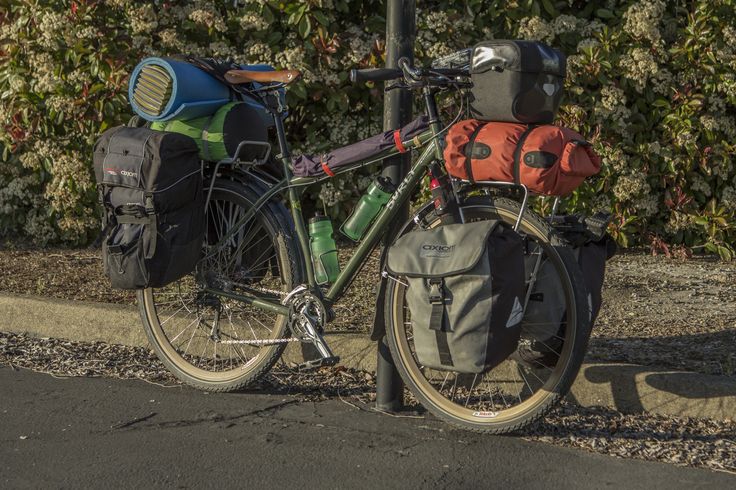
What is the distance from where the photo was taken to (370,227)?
4.42 m

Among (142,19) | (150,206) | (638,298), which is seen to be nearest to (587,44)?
(638,298)

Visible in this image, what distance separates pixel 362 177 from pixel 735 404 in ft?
11.6

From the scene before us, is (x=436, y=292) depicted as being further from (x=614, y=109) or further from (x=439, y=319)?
(x=614, y=109)

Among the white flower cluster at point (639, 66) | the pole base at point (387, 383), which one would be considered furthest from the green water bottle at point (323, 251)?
the white flower cluster at point (639, 66)

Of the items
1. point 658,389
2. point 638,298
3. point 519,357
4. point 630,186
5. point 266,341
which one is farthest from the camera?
point 630,186

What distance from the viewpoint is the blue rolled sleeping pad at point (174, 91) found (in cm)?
461

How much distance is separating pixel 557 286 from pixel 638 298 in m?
2.05

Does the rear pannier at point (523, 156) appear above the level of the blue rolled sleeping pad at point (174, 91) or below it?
below

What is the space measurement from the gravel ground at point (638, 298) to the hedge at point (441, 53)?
0.42 m

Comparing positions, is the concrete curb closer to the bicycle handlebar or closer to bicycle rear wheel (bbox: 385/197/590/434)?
bicycle rear wheel (bbox: 385/197/590/434)

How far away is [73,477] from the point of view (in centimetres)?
371

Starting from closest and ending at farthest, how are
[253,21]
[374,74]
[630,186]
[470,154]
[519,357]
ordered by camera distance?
[470,154] → [374,74] → [519,357] → [630,186] → [253,21]

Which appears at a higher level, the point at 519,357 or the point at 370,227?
the point at 370,227

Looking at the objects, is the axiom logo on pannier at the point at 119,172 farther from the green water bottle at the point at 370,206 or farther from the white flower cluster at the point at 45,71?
the white flower cluster at the point at 45,71
